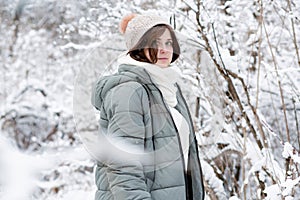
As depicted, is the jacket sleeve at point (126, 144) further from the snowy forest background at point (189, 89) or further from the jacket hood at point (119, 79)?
the snowy forest background at point (189, 89)

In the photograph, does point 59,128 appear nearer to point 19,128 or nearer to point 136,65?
point 19,128

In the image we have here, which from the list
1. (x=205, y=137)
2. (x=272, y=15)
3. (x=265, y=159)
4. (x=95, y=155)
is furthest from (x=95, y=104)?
(x=272, y=15)

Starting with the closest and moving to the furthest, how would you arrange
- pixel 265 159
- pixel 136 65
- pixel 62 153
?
1. pixel 136 65
2. pixel 265 159
3. pixel 62 153

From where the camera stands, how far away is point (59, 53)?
10430mm

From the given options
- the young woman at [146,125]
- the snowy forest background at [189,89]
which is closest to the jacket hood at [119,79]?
the young woman at [146,125]

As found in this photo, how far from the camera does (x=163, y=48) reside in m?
1.89

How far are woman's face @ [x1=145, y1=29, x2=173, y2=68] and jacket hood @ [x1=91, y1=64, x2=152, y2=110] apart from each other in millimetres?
79

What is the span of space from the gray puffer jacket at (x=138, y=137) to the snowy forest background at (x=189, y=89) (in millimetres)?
345

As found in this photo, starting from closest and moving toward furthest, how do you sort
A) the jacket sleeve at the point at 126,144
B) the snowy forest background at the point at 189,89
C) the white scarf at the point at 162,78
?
the jacket sleeve at the point at 126,144, the white scarf at the point at 162,78, the snowy forest background at the point at 189,89

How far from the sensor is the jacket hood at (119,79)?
69.9 inches

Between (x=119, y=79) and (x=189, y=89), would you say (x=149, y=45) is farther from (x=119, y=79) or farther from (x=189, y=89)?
(x=189, y=89)

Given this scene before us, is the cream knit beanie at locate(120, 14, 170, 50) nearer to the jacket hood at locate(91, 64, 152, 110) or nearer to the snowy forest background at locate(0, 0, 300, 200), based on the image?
the jacket hood at locate(91, 64, 152, 110)

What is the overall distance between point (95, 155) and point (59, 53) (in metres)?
8.76

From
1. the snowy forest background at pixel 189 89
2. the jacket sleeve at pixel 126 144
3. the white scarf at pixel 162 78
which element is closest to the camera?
the jacket sleeve at pixel 126 144
